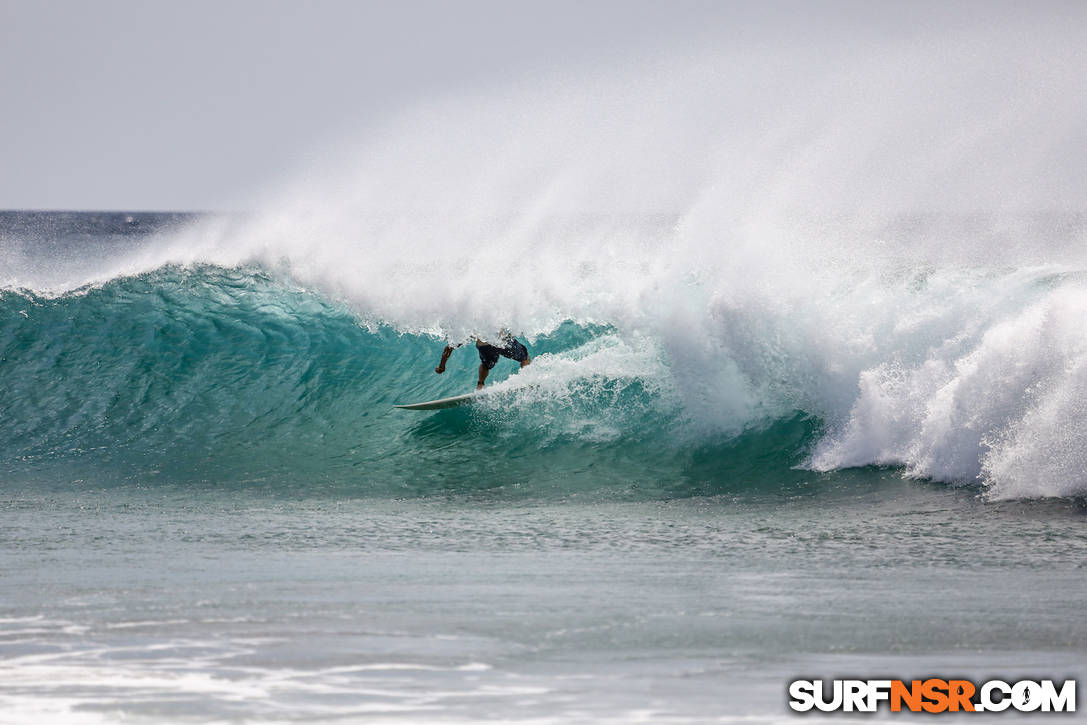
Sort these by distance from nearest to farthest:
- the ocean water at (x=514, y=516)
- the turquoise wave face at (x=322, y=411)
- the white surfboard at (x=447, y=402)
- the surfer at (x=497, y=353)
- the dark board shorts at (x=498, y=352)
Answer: the ocean water at (x=514, y=516)
the turquoise wave face at (x=322, y=411)
the white surfboard at (x=447, y=402)
the surfer at (x=497, y=353)
the dark board shorts at (x=498, y=352)

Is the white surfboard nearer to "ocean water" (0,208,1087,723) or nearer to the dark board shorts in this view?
"ocean water" (0,208,1087,723)

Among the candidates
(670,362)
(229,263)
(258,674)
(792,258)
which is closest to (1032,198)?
(792,258)

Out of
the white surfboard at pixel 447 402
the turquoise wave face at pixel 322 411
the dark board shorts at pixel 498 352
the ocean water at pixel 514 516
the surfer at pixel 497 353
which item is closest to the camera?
the ocean water at pixel 514 516

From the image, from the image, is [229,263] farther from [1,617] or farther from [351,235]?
[1,617]

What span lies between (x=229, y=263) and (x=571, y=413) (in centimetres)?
908

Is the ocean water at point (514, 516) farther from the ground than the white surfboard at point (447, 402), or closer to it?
closer to it

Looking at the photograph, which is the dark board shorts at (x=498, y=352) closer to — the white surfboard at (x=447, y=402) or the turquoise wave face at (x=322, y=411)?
the turquoise wave face at (x=322, y=411)

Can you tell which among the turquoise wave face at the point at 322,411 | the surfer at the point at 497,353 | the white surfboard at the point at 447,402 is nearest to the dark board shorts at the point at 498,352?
the surfer at the point at 497,353

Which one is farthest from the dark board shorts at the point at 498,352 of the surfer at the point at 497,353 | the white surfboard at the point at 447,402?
the white surfboard at the point at 447,402

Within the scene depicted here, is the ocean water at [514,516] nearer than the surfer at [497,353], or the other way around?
the ocean water at [514,516]

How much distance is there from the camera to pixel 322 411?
44.1ft

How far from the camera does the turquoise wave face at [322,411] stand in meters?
10.7

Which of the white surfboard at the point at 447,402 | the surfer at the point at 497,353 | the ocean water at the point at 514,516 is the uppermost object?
the surfer at the point at 497,353

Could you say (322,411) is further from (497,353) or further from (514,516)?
(514,516)
